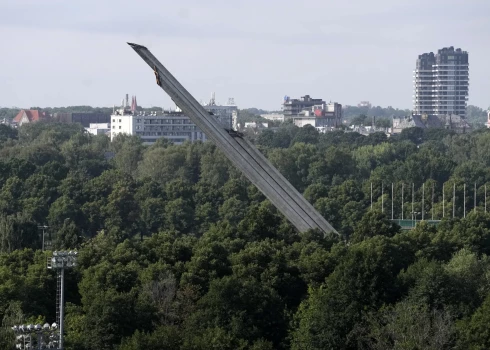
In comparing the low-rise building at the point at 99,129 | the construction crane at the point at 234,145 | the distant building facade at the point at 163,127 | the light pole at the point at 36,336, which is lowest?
the light pole at the point at 36,336

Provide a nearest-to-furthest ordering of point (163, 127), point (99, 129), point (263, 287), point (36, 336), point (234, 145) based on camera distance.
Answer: point (36, 336) < point (263, 287) < point (234, 145) < point (163, 127) < point (99, 129)

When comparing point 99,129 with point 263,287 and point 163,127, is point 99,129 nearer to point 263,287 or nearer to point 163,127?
point 163,127

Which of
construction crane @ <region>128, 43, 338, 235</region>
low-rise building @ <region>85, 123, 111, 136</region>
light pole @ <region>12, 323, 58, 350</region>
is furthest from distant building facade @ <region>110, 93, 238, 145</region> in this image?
light pole @ <region>12, 323, 58, 350</region>

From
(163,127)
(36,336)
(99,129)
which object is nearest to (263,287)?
(36,336)

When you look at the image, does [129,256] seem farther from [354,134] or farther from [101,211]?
[354,134]

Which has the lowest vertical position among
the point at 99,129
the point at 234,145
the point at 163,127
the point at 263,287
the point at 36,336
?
the point at 36,336

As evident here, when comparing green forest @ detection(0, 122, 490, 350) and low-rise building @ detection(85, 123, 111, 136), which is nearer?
green forest @ detection(0, 122, 490, 350)

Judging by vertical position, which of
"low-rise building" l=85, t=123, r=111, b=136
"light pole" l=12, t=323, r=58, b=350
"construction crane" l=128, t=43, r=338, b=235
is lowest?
"light pole" l=12, t=323, r=58, b=350

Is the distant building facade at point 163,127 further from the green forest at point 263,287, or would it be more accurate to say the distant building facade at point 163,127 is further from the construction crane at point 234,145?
the construction crane at point 234,145

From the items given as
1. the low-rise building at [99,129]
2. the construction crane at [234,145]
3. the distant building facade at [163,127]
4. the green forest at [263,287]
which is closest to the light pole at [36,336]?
the green forest at [263,287]

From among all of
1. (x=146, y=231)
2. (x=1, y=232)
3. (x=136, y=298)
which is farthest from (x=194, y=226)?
(x=136, y=298)

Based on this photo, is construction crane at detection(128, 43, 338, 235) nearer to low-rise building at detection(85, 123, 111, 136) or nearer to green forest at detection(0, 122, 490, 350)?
green forest at detection(0, 122, 490, 350)

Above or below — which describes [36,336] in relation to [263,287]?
below
